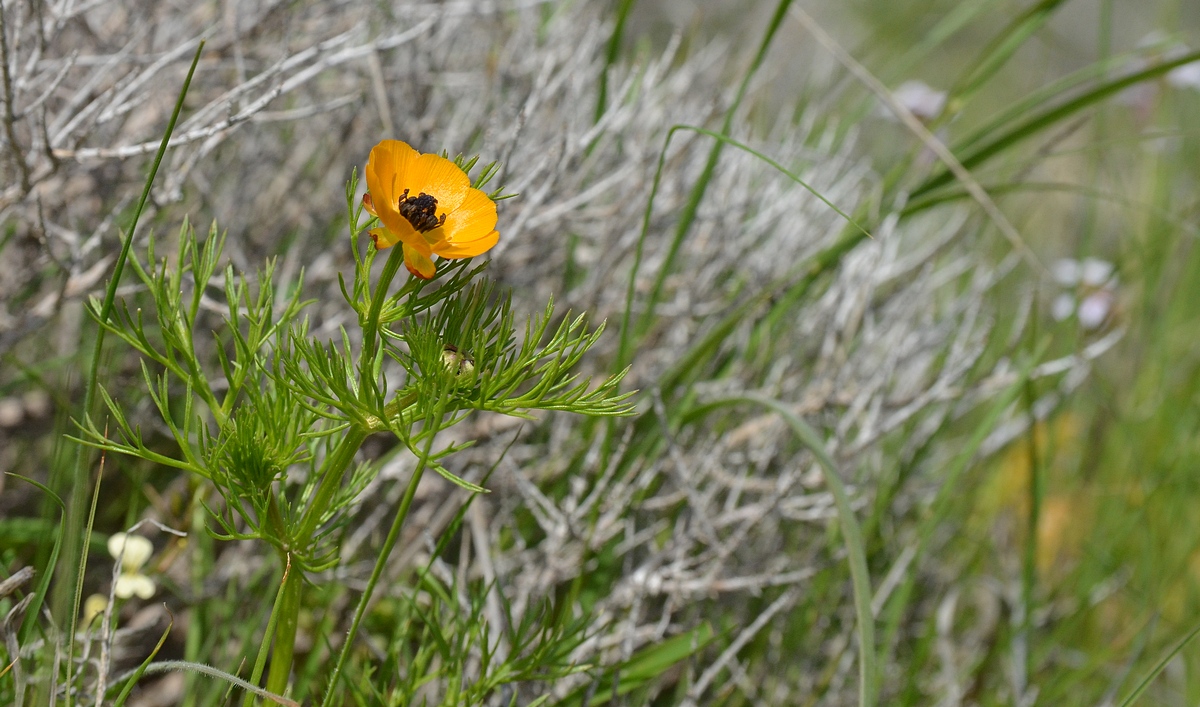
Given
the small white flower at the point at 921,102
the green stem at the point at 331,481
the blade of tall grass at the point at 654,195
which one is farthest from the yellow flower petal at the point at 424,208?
the small white flower at the point at 921,102

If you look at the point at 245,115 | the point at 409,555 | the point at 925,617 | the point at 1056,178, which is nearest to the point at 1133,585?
the point at 925,617

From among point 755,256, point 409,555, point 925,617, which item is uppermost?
point 755,256

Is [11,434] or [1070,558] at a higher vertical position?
[11,434]

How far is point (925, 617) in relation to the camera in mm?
2029

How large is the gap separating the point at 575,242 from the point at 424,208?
107cm

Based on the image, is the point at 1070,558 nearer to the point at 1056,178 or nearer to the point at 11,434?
the point at 11,434

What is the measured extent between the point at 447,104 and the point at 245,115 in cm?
114

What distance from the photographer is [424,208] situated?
2.68ft

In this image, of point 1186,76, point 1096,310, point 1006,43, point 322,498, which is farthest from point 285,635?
point 1186,76

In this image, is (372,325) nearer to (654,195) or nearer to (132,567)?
(654,195)

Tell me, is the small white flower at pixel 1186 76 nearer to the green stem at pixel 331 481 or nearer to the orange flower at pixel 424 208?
the orange flower at pixel 424 208

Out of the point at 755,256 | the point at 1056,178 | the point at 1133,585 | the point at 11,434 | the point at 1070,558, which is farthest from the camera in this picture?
the point at 1056,178

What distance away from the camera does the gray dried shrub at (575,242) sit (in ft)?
4.68

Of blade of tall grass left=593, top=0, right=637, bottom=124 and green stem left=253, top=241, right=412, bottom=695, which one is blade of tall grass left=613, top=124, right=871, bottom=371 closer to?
blade of tall grass left=593, top=0, right=637, bottom=124
